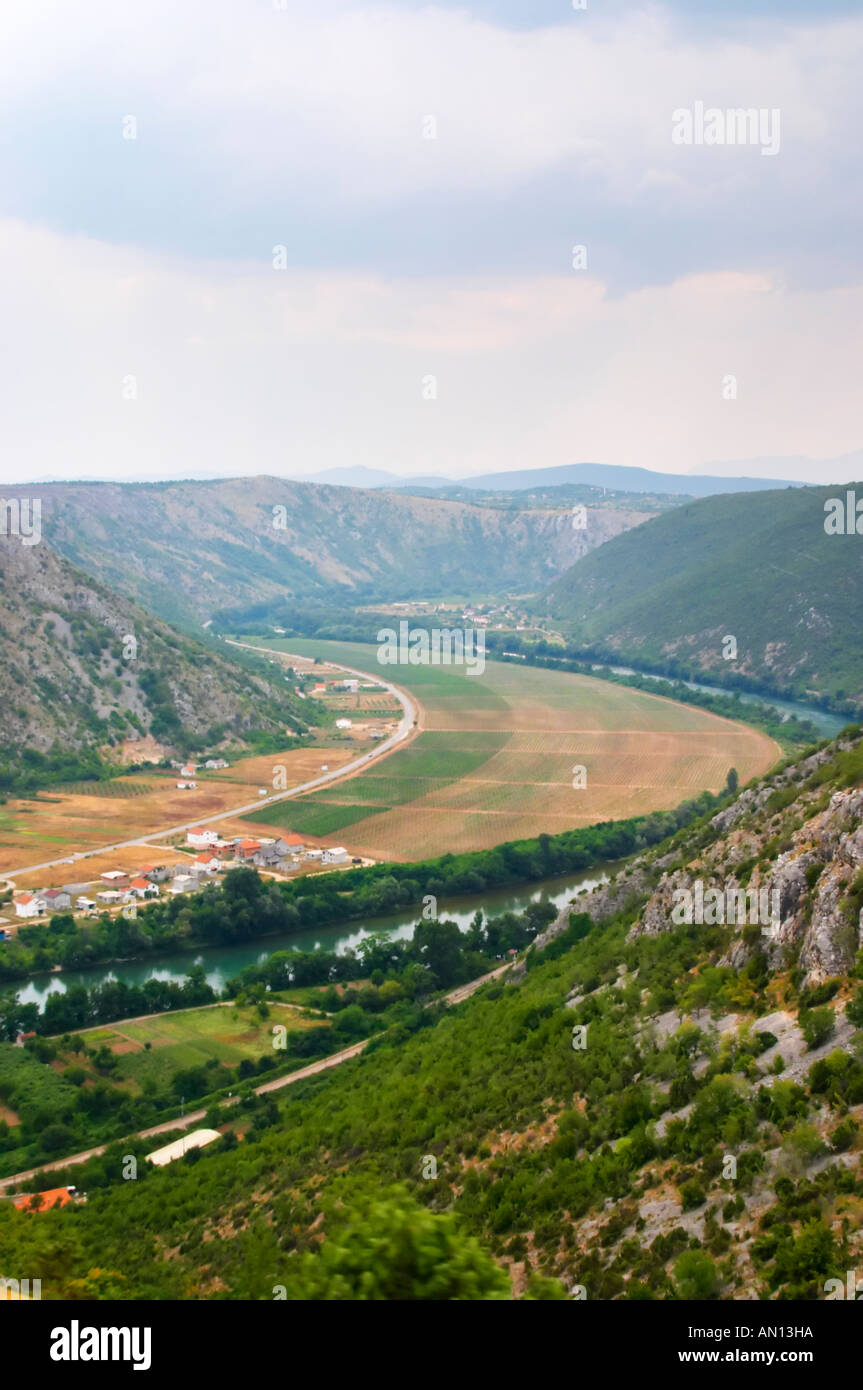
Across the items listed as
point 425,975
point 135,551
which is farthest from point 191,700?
point 135,551

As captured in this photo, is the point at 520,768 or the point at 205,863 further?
the point at 520,768

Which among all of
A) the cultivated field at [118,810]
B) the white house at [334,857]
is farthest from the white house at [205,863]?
the white house at [334,857]

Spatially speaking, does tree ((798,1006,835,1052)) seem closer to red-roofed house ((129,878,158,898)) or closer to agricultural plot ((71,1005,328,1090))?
agricultural plot ((71,1005,328,1090))

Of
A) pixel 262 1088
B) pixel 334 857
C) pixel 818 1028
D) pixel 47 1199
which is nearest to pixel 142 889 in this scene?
pixel 334 857

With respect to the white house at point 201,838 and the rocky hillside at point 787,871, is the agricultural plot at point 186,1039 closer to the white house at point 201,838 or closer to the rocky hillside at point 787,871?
the rocky hillside at point 787,871

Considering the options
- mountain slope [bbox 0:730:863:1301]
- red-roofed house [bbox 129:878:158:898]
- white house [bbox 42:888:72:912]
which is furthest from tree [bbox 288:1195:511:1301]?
red-roofed house [bbox 129:878:158:898]

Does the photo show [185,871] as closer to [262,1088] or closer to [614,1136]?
[262,1088]
